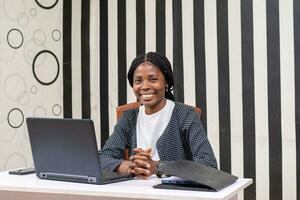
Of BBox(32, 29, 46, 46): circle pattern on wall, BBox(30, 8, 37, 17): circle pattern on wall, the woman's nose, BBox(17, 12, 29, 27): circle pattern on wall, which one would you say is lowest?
the woman's nose

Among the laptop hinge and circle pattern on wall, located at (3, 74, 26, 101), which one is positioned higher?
circle pattern on wall, located at (3, 74, 26, 101)

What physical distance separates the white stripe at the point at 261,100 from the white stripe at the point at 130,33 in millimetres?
941

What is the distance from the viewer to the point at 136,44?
139 inches

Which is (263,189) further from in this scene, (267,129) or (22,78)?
(22,78)

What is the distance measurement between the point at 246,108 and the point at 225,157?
37 cm

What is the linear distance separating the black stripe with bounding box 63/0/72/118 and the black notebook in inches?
93.3

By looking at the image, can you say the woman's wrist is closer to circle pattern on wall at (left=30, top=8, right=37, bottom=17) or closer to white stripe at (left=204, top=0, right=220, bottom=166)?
white stripe at (left=204, top=0, right=220, bottom=166)

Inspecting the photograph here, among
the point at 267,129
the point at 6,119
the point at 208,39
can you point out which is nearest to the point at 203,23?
the point at 208,39

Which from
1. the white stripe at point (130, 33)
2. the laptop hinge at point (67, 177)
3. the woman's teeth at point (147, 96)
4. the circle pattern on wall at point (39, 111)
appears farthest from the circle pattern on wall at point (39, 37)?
the laptop hinge at point (67, 177)

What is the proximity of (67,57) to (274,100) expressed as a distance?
1.72 meters

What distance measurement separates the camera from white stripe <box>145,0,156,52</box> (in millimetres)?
3475

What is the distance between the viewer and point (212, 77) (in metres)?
3.25

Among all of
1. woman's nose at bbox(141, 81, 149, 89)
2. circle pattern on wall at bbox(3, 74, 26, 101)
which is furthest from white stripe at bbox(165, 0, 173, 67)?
woman's nose at bbox(141, 81, 149, 89)

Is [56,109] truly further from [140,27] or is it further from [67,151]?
[67,151]
